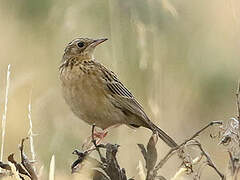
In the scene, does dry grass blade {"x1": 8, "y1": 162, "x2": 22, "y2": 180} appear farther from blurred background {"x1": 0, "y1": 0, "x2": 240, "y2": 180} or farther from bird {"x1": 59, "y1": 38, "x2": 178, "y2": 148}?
bird {"x1": 59, "y1": 38, "x2": 178, "y2": 148}

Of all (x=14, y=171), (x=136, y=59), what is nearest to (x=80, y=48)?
(x=136, y=59)

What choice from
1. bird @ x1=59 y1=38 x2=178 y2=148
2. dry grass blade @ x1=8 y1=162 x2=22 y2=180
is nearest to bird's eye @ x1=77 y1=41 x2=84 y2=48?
bird @ x1=59 y1=38 x2=178 y2=148

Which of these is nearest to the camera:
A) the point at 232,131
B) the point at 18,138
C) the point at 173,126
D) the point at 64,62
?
the point at 232,131

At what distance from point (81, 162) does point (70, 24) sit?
260cm

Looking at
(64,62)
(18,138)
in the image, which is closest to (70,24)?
(64,62)

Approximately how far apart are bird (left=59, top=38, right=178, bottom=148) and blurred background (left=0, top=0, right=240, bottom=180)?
0.19ft

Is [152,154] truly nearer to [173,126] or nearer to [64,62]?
[173,126]

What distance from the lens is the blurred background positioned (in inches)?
157

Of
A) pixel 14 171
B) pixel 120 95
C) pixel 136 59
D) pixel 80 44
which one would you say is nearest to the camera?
pixel 14 171

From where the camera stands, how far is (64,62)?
5.12 metres

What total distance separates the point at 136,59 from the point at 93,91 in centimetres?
32

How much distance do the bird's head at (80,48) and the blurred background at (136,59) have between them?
4 centimetres

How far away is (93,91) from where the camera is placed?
4922 mm

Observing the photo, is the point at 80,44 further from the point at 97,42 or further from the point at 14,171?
the point at 14,171
